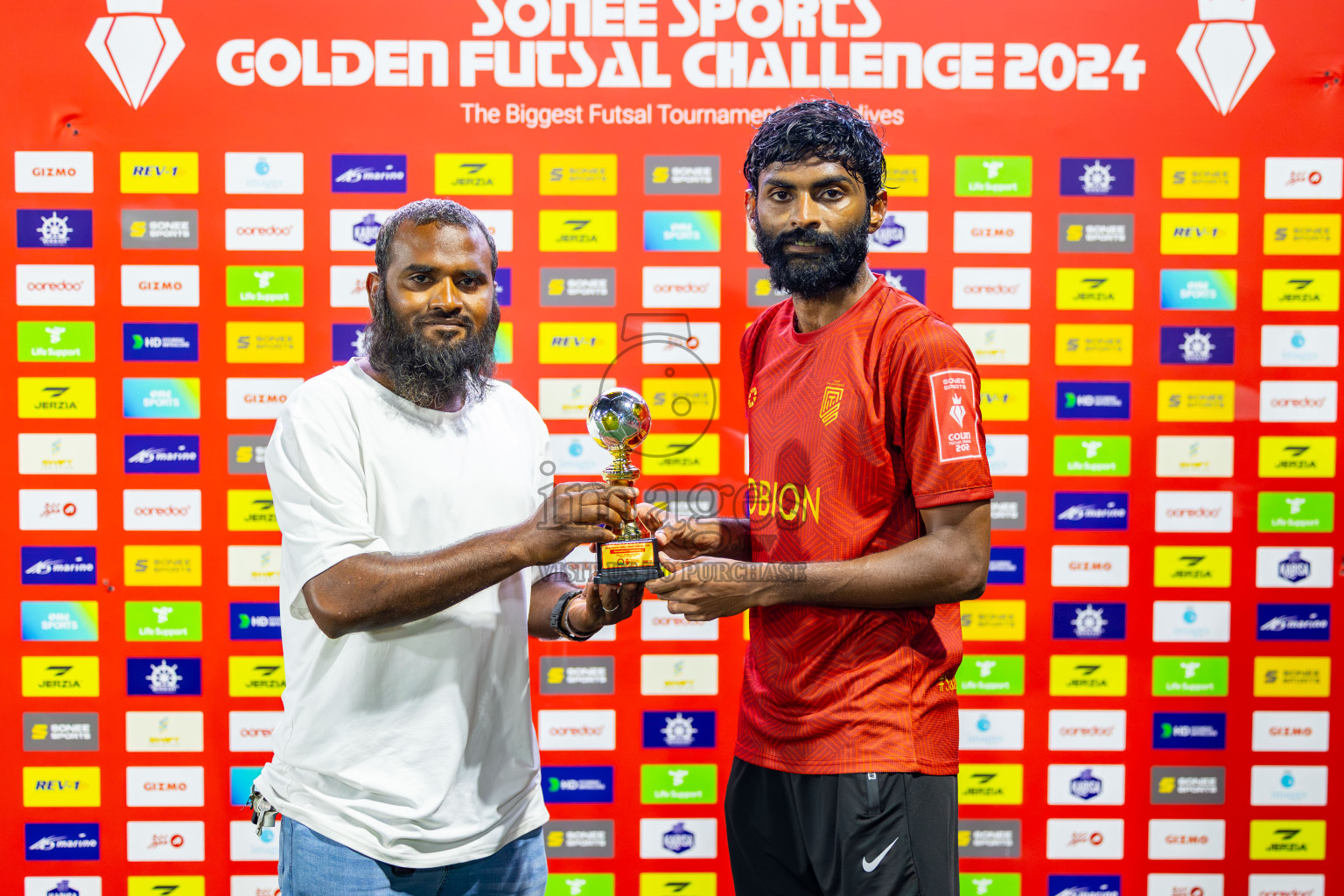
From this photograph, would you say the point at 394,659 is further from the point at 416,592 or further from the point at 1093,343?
the point at 1093,343

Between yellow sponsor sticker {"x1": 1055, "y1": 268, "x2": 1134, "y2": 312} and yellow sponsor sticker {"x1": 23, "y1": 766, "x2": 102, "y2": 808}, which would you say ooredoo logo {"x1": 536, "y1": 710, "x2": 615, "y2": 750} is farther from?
yellow sponsor sticker {"x1": 1055, "y1": 268, "x2": 1134, "y2": 312}

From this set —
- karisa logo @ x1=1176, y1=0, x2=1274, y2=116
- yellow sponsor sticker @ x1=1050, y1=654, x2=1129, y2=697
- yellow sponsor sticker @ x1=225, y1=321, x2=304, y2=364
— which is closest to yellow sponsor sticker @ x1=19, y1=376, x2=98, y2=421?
yellow sponsor sticker @ x1=225, y1=321, x2=304, y2=364

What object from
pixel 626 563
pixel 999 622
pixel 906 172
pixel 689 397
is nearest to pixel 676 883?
pixel 999 622

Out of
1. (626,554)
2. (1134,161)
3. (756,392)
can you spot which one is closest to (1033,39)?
(1134,161)

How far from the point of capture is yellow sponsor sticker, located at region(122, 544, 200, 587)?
116 inches

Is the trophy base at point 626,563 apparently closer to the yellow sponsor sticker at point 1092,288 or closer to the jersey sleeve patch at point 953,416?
the jersey sleeve patch at point 953,416

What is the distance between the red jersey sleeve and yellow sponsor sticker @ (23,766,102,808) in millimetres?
2981

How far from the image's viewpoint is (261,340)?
292 centimetres

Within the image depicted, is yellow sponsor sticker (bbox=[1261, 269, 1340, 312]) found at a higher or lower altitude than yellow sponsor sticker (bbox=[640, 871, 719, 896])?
higher

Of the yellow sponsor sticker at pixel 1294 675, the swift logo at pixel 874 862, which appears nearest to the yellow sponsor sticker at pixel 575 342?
the swift logo at pixel 874 862

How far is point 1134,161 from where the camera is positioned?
2953mm

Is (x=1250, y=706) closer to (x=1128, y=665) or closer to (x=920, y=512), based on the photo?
(x=1128, y=665)

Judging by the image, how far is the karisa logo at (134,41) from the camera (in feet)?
9.34

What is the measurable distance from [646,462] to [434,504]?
1305mm
